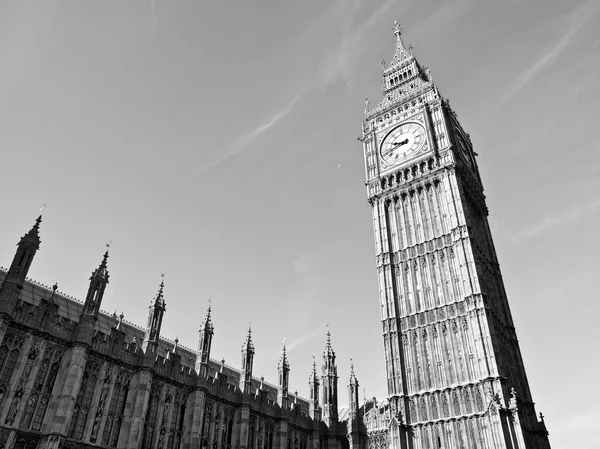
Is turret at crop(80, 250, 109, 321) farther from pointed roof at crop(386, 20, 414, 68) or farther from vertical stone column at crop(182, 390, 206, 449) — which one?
pointed roof at crop(386, 20, 414, 68)

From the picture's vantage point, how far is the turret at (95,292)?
113 ft

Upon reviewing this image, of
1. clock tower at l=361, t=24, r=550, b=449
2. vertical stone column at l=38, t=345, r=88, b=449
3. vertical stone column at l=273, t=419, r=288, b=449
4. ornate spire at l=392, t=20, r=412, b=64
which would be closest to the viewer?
vertical stone column at l=38, t=345, r=88, b=449

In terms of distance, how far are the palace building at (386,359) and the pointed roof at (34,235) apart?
0.26 ft

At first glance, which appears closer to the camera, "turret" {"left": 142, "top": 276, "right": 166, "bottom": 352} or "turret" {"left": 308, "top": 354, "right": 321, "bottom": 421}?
"turret" {"left": 142, "top": 276, "right": 166, "bottom": 352}

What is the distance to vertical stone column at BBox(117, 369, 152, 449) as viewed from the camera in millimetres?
33628

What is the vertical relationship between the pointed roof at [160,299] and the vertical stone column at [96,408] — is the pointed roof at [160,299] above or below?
above

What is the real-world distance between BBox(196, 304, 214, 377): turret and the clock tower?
2137 cm

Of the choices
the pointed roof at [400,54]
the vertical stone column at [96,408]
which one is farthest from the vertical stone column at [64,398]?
the pointed roof at [400,54]

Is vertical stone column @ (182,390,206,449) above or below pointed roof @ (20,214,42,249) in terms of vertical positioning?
below

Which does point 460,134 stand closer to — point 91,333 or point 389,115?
point 389,115

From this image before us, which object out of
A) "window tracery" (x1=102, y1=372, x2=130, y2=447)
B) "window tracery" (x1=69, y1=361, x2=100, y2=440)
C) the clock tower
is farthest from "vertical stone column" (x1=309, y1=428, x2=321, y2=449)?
"window tracery" (x1=69, y1=361, x2=100, y2=440)

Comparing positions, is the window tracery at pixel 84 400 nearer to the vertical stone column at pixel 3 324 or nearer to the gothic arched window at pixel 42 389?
the gothic arched window at pixel 42 389

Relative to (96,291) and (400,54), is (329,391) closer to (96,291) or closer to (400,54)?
(96,291)

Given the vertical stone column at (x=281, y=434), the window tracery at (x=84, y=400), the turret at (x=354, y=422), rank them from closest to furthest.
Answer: the window tracery at (x=84, y=400) → the vertical stone column at (x=281, y=434) → the turret at (x=354, y=422)
